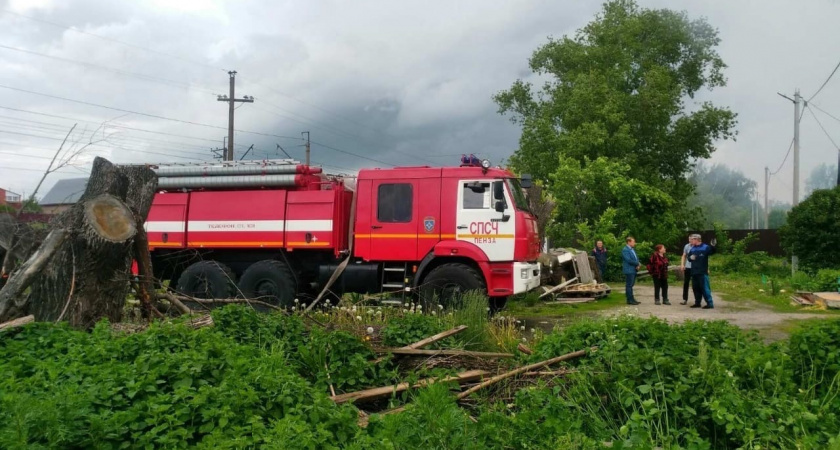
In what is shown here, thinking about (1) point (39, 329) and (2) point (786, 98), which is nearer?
(1) point (39, 329)

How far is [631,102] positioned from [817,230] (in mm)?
14175

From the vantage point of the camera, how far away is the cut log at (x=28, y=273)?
6.12 m

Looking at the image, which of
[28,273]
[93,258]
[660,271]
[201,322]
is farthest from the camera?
[660,271]

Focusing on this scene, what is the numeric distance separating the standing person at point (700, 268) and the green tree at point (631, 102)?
15.2 metres

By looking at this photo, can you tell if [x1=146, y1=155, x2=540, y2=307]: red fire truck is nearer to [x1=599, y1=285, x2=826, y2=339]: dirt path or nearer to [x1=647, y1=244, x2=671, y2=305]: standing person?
[x1=599, y1=285, x2=826, y2=339]: dirt path

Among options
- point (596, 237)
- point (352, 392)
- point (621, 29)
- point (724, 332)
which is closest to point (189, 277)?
point (352, 392)

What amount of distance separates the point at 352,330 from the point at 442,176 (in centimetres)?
470

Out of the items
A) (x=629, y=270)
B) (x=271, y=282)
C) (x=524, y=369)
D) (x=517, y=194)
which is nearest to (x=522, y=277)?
(x=517, y=194)

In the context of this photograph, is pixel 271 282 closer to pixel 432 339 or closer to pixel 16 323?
pixel 16 323

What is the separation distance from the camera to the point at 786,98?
25828 millimetres

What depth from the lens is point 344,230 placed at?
37.7ft

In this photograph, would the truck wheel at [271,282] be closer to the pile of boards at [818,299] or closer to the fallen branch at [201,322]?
the fallen branch at [201,322]

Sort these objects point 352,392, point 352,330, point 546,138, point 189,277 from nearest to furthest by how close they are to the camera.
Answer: point 352,392 → point 352,330 → point 189,277 → point 546,138

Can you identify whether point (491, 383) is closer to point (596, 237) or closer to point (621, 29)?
point (596, 237)
